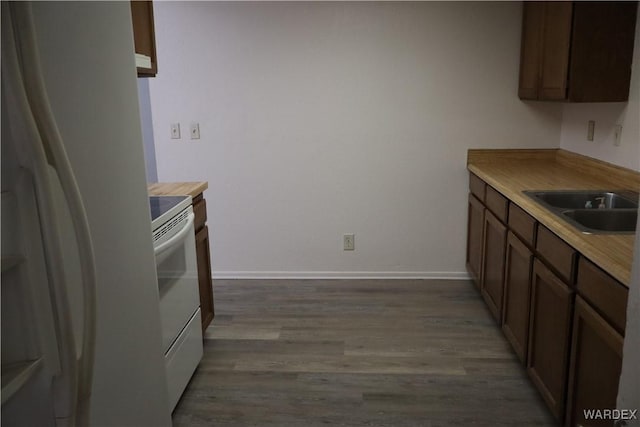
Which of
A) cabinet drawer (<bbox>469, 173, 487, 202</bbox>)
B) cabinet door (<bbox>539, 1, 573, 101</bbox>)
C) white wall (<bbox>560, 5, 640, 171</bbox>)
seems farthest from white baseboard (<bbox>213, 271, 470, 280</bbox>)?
cabinet door (<bbox>539, 1, 573, 101</bbox>)

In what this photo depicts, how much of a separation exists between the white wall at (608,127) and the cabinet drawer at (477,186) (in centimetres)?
64

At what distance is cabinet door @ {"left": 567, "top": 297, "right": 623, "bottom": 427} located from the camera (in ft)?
5.19

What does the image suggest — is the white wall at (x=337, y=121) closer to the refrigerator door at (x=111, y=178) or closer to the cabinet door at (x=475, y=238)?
the cabinet door at (x=475, y=238)

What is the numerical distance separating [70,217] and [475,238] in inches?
118

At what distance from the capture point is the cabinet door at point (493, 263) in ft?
9.53

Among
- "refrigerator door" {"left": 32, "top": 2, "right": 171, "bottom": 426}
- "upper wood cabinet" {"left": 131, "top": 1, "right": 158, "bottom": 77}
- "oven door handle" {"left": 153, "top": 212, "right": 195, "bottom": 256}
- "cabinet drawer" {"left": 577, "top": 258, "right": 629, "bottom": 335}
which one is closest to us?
"refrigerator door" {"left": 32, "top": 2, "right": 171, "bottom": 426}

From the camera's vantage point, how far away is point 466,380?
2.58 metres

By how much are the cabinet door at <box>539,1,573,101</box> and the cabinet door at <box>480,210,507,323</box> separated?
77 cm

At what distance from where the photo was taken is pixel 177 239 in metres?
2.20

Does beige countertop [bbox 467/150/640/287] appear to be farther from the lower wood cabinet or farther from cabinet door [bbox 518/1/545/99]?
the lower wood cabinet

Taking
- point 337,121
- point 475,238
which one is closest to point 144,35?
point 337,121

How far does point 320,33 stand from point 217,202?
141cm

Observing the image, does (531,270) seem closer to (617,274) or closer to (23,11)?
(617,274)

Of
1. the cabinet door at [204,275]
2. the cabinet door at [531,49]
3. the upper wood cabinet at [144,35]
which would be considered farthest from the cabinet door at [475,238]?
the upper wood cabinet at [144,35]
